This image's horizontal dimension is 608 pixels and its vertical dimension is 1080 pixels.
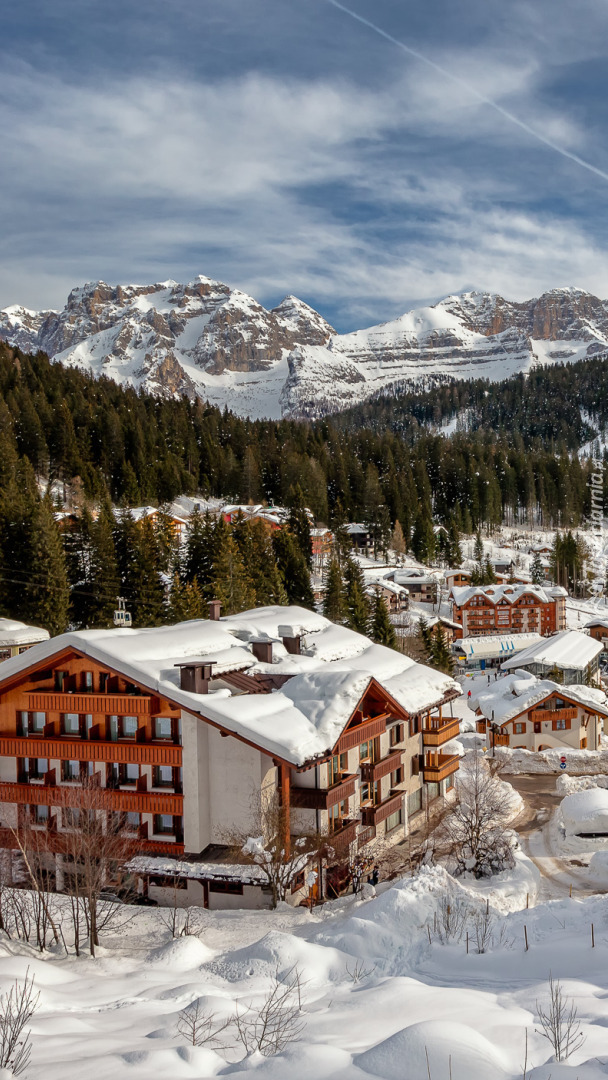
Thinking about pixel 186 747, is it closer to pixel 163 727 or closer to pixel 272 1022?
pixel 163 727

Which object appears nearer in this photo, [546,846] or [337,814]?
[337,814]

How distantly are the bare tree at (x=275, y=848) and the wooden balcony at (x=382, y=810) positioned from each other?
3.77m

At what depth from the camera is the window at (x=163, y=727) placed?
80.2ft

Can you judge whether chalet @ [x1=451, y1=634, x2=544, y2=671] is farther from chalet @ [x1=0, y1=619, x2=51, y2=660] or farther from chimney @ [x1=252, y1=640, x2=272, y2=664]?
chimney @ [x1=252, y1=640, x2=272, y2=664]

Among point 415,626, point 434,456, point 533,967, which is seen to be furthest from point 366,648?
point 434,456

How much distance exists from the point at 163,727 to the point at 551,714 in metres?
37.9

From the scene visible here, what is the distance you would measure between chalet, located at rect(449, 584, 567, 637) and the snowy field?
83.0 m

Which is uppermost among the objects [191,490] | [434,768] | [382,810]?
[191,490]

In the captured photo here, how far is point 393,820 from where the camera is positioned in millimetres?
30562

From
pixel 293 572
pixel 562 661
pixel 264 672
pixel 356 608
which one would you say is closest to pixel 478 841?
pixel 264 672

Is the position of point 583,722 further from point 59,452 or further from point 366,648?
point 59,452

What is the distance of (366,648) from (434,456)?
439 ft

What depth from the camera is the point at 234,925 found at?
67.0 feet

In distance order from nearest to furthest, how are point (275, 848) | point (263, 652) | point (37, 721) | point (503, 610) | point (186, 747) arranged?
point (275, 848) → point (186, 747) → point (37, 721) → point (263, 652) → point (503, 610)
